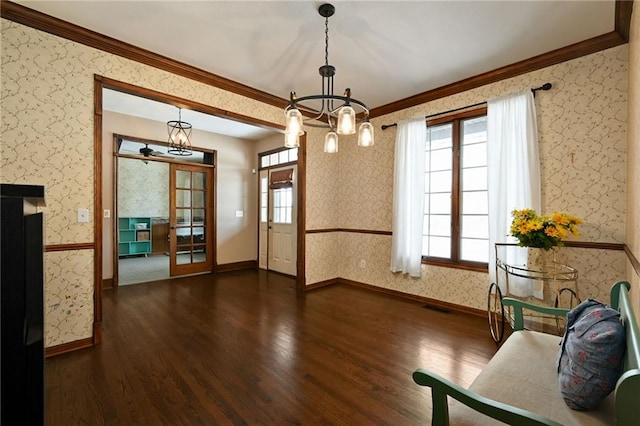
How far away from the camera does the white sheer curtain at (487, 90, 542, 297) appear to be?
288 cm

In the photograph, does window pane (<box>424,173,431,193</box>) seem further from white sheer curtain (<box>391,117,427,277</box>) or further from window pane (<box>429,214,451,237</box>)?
window pane (<box>429,214,451,237</box>)

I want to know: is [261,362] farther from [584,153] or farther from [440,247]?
[584,153]

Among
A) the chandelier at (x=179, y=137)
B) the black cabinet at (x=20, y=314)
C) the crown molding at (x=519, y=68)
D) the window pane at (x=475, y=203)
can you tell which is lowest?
the black cabinet at (x=20, y=314)

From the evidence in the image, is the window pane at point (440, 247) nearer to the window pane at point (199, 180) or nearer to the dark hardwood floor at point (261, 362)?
the dark hardwood floor at point (261, 362)

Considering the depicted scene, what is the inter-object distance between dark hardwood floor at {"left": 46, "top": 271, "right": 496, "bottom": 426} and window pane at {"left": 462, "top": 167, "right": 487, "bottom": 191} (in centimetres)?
155

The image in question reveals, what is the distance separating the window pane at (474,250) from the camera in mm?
3348

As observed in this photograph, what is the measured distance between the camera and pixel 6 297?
0.63 m

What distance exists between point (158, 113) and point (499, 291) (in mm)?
5249

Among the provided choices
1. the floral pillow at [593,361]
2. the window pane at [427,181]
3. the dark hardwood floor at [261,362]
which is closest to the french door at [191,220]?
the dark hardwood floor at [261,362]

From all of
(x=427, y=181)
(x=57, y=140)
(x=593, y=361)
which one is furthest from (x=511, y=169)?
(x=57, y=140)

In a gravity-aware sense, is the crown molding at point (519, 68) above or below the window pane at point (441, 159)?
above

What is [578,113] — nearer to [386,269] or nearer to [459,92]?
[459,92]

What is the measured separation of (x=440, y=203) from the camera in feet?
12.2

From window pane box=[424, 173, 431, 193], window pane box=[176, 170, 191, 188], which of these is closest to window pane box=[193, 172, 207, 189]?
window pane box=[176, 170, 191, 188]
